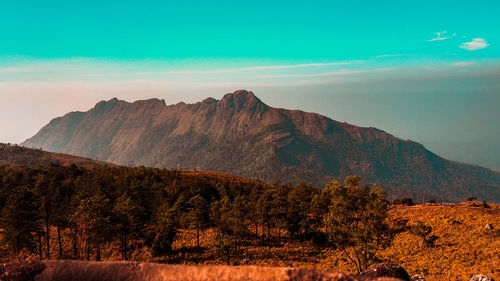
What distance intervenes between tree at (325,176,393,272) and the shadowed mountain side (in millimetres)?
31083

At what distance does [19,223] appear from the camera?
46875mm

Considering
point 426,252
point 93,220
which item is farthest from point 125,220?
point 426,252

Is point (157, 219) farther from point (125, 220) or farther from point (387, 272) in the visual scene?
point (387, 272)

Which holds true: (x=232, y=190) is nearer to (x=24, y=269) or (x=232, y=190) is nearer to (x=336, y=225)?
(x=336, y=225)

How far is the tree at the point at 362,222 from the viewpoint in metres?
39.3

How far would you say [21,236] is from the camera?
4666 centimetres

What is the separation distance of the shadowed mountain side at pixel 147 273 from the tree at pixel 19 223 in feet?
163

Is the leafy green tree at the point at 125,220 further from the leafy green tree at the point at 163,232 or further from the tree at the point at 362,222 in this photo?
the tree at the point at 362,222

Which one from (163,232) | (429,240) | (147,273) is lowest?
(429,240)

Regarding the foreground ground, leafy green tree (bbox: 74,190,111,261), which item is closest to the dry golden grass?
the foreground ground

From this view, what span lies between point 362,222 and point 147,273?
4265 centimetres

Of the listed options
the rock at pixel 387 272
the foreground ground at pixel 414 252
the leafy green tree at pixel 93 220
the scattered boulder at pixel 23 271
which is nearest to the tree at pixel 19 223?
the leafy green tree at pixel 93 220

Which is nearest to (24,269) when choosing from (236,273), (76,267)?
(76,267)

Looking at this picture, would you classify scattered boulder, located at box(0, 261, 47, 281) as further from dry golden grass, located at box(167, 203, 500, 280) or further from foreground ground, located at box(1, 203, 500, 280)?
foreground ground, located at box(1, 203, 500, 280)
